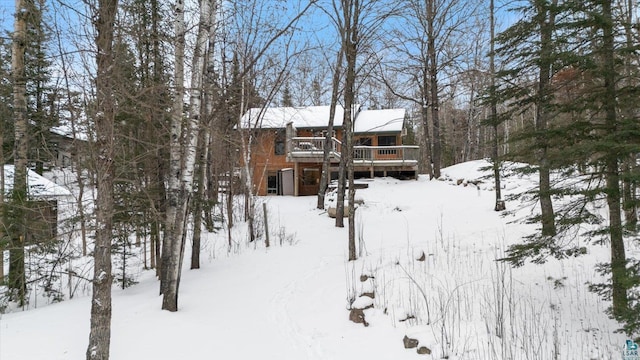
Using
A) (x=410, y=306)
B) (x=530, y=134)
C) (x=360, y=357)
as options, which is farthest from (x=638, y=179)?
(x=360, y=357)

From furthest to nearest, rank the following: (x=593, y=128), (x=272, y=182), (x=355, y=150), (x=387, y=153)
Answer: (x=272, y=182) < (x=387, y=153) < (x=355, y=150) < (x=593, y=128)

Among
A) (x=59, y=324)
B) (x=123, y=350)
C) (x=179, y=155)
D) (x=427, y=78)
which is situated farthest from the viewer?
(x=427, y=78)

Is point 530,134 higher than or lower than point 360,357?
higher

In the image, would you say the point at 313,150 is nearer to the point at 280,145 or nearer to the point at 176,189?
the point at 280,145

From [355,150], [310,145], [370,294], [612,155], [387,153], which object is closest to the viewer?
[612,155]

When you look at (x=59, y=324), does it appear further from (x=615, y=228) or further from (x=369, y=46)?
(x=369, y=46)

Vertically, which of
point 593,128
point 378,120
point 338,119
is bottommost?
point 593,128

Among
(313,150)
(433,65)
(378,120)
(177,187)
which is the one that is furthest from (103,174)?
(378,120)

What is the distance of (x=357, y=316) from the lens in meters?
5.14

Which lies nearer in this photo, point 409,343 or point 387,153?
point 409,343

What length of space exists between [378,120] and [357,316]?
1992 centimetres

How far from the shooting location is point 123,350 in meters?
3.97

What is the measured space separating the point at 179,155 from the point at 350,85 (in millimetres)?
4782

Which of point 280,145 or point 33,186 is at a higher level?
point 280,145
